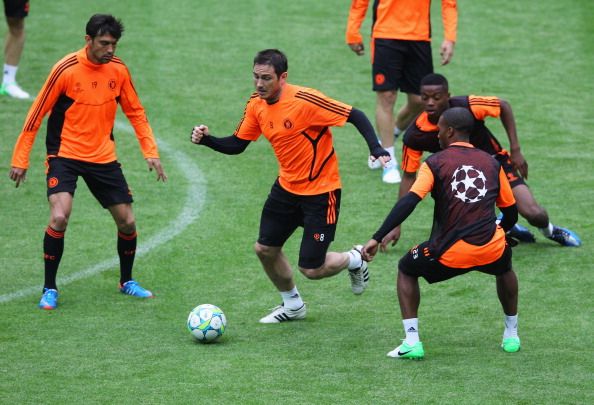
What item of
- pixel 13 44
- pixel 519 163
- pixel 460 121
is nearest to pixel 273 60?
pixel 460 121

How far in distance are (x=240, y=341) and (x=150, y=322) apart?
875 millimetres

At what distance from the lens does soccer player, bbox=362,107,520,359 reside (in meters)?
7.98

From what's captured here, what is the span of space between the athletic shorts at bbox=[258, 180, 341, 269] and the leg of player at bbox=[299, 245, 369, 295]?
0.07 m

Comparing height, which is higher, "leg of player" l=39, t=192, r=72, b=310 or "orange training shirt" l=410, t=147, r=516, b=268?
"orange training shirt" l=410, t=147, r=516, b=268

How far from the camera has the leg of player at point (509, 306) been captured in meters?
8.34

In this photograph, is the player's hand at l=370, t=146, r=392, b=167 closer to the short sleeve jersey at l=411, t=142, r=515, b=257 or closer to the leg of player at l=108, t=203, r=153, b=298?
the short sleeve jersey at l=411, t=142, r=515, b=257

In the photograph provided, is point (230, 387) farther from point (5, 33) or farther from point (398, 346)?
point (5, 33)

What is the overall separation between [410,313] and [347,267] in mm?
1308

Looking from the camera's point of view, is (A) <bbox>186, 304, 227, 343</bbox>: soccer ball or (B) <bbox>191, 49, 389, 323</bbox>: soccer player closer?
(A) <bbox>186, 304, 227, 343</bbox>: soccer ball

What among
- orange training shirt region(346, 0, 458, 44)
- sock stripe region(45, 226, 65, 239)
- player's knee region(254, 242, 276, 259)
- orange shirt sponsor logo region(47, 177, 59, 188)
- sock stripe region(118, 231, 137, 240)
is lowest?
sock stripe region(118, 231, 137, 240)

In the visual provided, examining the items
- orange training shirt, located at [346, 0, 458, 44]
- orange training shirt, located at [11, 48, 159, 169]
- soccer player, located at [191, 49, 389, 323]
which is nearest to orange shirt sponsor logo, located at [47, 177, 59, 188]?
orange training shirt, located at [11, 48, 159, 169]

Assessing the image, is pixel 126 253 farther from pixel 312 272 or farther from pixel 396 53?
pixel 396 53

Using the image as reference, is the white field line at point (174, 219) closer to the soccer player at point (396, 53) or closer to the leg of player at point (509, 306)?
the soccer player at point (396, 53)

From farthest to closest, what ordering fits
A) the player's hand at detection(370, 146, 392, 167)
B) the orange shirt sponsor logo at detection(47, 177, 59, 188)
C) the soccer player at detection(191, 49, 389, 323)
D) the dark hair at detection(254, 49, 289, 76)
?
Answer: the orange shirt sponsor logo at detection(47, 177, 59, 188) → the soccer player at detection(191, 49, 389, 323) → the dark hair at detection(254, 49, 289, 76) → the player's hand at detection(370, 146, 392, 167)
